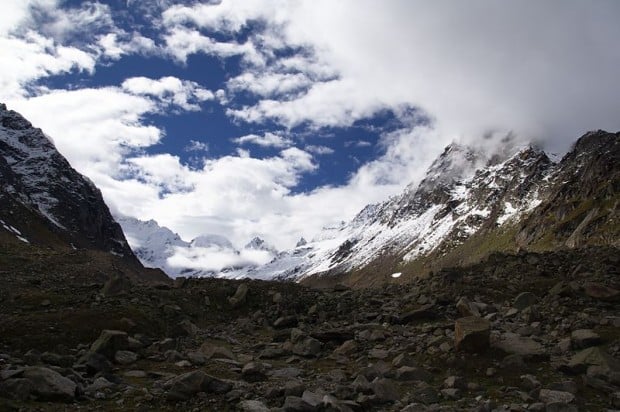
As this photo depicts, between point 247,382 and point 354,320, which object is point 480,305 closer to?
point 354,320

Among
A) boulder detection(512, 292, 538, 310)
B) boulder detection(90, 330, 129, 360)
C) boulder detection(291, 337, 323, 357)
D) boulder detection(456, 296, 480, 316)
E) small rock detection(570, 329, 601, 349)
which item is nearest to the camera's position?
boulder detection(90, 330, 129, 360)

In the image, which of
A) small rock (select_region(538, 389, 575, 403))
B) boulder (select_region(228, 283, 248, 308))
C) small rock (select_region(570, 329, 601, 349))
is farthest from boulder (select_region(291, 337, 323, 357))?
boulder (select_region(228, 283, 248, 308))

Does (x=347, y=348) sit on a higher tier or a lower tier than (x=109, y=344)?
higher

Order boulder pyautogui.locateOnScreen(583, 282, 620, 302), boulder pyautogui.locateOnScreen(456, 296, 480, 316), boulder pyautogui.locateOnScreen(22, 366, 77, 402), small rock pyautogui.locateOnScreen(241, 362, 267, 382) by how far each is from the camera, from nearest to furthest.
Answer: boulder pyautogui.locateOnScreen(22, 366, 77, 402)
small rock pyautogui.locateOnScreen(241, 362, 267, 382)
boulder pyautogui.locateOnScreen(456, 296, 480, 316)
boulder pyautogui.locateOnScreen(583, 282, 620, 302)

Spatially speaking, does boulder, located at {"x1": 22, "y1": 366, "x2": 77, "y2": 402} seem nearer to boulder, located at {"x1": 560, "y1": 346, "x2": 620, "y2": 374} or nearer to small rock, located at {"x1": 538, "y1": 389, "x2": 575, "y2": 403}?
small rock, located at {"x1": 538, "y1": 389, "x2": 575, "y2": 403}

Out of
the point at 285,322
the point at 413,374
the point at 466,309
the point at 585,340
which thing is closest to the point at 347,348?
the point at 413,374

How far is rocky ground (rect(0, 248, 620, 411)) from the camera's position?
12.2m

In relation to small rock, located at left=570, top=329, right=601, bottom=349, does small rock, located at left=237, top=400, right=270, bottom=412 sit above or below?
below

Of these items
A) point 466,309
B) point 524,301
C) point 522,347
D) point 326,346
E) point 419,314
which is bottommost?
point 326,346

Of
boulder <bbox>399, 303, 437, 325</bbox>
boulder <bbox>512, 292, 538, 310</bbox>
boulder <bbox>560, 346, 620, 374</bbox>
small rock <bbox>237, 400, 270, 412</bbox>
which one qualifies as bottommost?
small rock <bbox>237, 400, 270, 412</bbox>

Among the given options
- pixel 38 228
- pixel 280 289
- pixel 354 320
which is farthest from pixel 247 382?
pixel 38 228

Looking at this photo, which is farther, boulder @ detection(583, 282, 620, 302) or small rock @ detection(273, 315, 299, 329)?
small rock @ detection(273, 315, 299, 329)

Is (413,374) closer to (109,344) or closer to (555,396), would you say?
(555,396)

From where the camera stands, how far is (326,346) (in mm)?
19562
